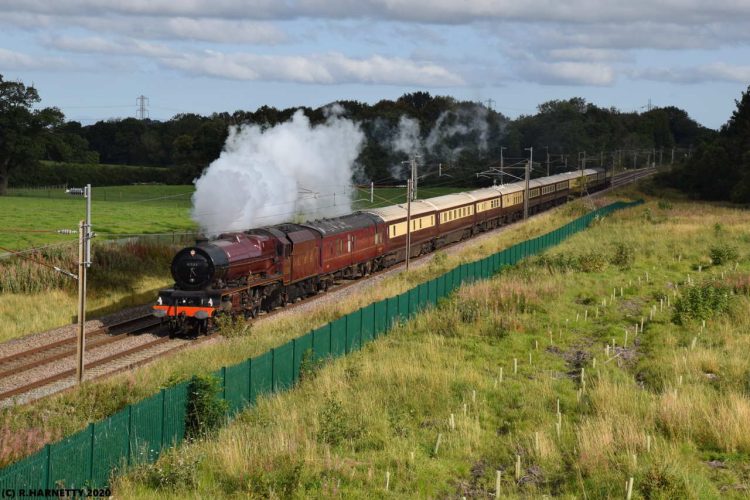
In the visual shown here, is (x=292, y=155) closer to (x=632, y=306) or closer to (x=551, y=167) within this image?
(x=632, y=306)

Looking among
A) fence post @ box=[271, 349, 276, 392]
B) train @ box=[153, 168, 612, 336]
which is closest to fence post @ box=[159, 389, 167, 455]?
fence post @ box=[271, 349, 276, 392]

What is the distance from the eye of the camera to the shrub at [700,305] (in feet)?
97.3

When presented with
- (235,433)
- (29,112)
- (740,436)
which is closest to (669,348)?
(740,436)

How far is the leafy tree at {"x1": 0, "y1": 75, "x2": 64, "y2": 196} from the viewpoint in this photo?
7988 cm

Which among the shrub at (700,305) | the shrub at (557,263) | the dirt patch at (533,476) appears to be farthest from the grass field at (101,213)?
the dirt patch at (533,476)

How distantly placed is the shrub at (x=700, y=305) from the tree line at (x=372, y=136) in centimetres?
5083

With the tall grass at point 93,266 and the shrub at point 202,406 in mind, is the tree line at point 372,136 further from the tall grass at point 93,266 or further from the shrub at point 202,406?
the shrub at point 202,406

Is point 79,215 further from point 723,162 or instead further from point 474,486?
point 723,162

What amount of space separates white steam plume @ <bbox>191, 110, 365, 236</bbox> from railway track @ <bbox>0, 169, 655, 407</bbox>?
10.00m

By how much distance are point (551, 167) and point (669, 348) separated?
106 m

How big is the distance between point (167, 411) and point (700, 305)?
19.4 m

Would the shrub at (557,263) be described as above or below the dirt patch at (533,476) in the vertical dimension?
above

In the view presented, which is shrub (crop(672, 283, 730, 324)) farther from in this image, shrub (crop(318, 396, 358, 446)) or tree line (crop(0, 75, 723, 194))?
tree line (crop(0, 75, 723, 194))

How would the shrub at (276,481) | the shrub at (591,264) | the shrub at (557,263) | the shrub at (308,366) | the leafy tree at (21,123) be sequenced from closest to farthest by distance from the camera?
the shrub at (276,481) < the shrub at (308,366) < the shrub at (591,264) < the shrub at (557,263) < the leafy tree at (21,123)
